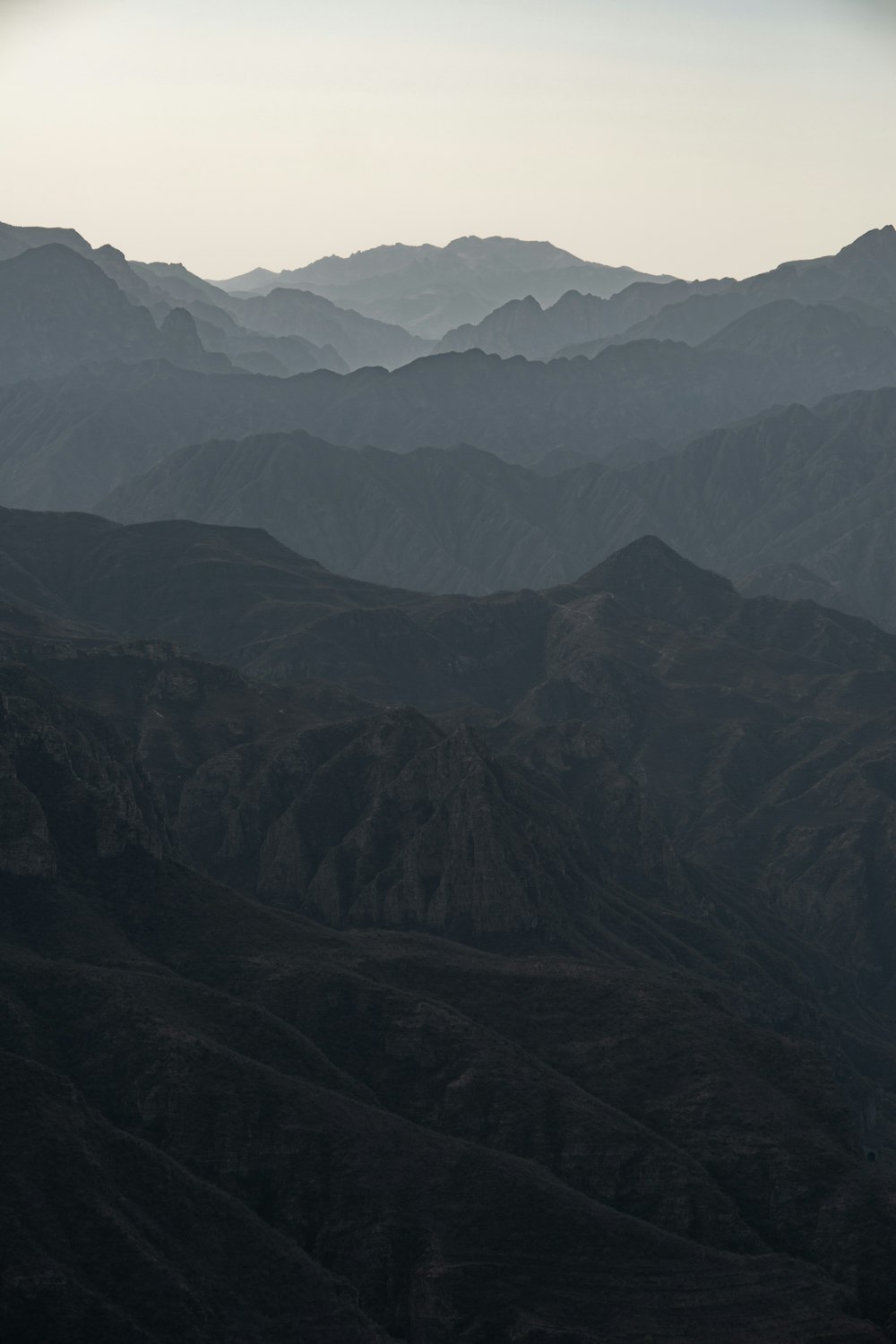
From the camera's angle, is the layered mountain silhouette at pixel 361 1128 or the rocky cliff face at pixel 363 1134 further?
the layered mountain silhouette at pixel 361 1128

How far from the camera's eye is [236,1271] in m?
98.5

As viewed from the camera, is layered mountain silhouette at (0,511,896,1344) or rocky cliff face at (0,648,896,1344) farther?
layered mountain silhouette at (0,511,896,1344)

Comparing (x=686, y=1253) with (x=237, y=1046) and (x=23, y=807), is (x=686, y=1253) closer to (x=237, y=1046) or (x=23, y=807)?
(x=237, y=1046)

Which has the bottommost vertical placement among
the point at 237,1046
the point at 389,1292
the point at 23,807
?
the point at 389,1292

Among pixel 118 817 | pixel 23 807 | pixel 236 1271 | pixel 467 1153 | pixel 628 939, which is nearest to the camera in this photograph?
pixel 236 1271

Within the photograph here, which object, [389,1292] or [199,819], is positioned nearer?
[389,1292]

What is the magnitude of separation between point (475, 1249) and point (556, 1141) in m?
14.4

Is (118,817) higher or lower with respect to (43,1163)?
higher

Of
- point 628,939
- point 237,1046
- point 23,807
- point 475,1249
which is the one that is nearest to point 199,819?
point 628,939

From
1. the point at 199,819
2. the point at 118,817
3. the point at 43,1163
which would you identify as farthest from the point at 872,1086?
the point at 43,1163

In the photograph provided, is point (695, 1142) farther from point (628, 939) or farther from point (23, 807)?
point (628, 939)

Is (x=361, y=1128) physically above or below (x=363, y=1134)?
above

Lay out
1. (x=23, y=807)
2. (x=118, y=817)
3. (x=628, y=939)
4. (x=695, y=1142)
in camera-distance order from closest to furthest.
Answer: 1. (x=695, y=1142)
2. (x=23, y=807)
3. (x=118, y=817)
4. (x=628, y=939)

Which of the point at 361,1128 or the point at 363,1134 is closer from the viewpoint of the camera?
the point at 363,1134
